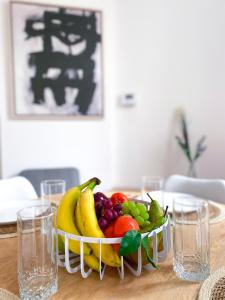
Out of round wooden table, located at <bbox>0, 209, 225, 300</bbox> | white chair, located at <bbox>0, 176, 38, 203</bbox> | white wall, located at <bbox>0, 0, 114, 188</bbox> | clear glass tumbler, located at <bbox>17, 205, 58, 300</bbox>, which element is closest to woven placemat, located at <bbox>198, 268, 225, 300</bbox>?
round wooden table, located at <bbox>0, 209, 225, 300</bbox>

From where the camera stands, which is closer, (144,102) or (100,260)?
(100,260)

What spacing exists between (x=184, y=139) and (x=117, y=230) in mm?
2055

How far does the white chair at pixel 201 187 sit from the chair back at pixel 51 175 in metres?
0.97

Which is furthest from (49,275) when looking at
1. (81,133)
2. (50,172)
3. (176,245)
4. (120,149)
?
(120,149)

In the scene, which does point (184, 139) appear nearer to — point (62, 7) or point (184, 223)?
point (62, 7)

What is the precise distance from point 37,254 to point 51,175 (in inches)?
71.3

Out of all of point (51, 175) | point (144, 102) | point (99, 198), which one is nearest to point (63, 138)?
point (51, 175)

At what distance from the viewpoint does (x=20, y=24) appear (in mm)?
2441

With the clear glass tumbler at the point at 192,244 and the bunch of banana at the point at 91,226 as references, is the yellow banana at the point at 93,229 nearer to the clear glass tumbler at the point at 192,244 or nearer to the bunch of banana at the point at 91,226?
the bunch of banana at the point at 91,226

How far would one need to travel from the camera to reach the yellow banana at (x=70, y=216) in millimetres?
739

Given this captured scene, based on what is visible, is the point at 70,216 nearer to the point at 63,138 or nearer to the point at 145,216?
the point at 145,216

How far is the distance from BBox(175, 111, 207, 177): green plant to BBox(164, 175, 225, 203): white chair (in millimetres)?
775

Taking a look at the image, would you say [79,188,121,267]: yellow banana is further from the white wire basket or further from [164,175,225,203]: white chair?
[164,175,225,203]: white chair

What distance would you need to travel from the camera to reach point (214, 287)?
67 cm
